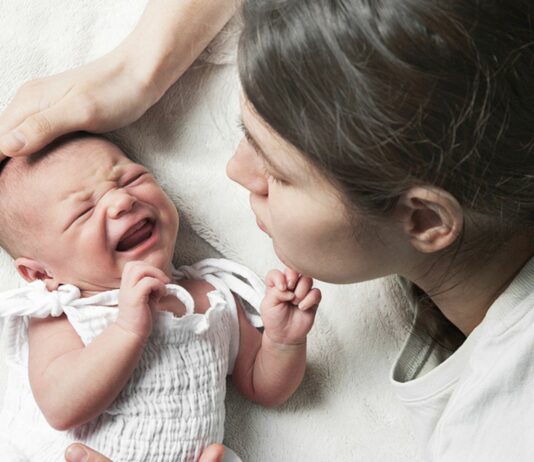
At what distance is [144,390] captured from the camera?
1.13 metres

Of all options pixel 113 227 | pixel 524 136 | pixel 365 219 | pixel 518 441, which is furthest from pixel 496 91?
pixel 113 227

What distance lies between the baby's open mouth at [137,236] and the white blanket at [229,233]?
131mm

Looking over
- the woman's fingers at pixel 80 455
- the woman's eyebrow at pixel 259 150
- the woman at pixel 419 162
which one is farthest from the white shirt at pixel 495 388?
the woman's fingers at pixel 80 455

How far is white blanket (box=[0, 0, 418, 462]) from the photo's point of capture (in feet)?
4.13

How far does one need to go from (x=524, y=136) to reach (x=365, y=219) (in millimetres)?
194

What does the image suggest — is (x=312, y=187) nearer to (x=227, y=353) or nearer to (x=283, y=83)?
(x=283, y=83)

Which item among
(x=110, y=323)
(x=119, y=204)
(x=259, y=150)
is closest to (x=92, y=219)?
(x=119, y=204)

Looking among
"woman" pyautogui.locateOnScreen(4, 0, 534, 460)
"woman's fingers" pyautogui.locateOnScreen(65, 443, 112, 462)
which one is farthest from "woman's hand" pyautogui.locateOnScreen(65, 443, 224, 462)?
"woman" pyautogui.locateOnScreen(4, 0, 534, 460)

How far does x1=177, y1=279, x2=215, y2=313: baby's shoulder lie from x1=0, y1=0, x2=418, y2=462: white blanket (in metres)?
0.07

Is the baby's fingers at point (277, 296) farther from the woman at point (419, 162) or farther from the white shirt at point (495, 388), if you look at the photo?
the white shirt at point (495, 388)

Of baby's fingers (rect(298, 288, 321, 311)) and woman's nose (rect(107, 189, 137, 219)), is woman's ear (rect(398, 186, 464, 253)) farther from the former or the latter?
woman's nose (rect(107, 189, 137, 219))

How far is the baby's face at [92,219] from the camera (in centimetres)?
115

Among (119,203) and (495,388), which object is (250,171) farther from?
(495,388)

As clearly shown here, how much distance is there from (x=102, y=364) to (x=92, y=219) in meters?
0.22
